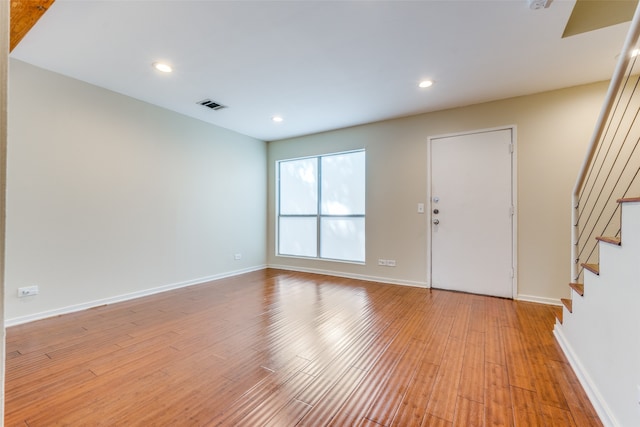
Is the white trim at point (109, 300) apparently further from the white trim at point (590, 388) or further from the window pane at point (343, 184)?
the white trim at point (590, 388)

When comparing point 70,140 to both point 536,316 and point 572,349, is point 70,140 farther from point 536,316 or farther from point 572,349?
point 536,316

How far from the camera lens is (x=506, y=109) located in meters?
3.43

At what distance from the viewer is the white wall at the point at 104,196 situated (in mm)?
2613

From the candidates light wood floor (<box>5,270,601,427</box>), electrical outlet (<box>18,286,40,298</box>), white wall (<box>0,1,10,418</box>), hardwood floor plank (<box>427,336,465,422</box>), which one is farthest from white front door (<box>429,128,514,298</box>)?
electrical outlet (<box>18,286,40,298</box>)

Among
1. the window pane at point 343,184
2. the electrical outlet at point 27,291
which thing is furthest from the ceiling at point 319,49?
the electrical outlet at point 27,291

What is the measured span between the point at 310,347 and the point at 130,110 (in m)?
3.52

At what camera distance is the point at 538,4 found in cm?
185

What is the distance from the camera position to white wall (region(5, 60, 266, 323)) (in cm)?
261

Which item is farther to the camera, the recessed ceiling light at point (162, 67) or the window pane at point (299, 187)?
the window pane at point (299, 187)

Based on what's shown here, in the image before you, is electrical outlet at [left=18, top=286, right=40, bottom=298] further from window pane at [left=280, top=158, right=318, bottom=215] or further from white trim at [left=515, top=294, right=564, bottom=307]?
white trim at [left=515, top=294, right=564, bottom=307]

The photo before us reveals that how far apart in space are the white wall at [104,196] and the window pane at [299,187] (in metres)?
1.09

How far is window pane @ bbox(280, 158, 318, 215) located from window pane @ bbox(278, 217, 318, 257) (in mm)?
A: 178

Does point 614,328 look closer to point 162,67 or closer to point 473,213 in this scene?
point 473,213

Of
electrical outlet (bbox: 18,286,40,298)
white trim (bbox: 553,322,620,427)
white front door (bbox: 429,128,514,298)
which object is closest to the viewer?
white trim (bbox: 553,322,620,427)
